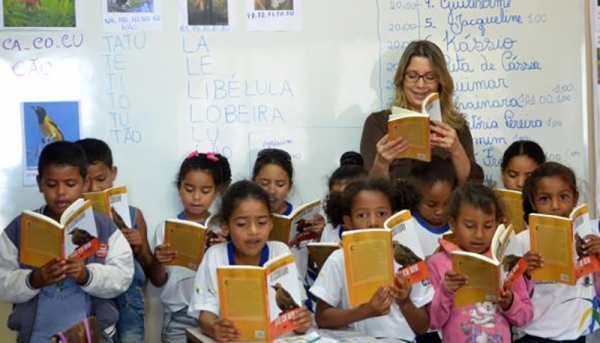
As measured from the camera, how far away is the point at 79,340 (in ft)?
7.68

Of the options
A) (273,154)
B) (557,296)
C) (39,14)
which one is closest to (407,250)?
(557,296)

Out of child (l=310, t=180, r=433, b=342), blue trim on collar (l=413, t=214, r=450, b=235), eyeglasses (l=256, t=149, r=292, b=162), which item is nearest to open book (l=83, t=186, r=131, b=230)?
eyeglasses (l=256, t=149, r=292, b=162)

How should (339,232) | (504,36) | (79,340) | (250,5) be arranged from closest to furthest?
(79,340) → (339,232) → (250,5) → (504,36)

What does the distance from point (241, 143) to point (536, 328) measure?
1.58 metres

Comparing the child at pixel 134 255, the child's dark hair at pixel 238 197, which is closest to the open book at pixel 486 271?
the child's dark hair at pixel 238 197

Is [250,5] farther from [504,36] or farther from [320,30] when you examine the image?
[504,36]

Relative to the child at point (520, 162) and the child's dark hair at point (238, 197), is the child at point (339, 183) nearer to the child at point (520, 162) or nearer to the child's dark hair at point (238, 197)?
the child's dark hair at point (238, 197)

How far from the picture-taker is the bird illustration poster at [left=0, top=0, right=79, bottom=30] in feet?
11.2

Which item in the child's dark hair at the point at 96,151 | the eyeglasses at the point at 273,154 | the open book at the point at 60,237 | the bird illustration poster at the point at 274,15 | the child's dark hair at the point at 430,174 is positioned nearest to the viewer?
the open book at the point at 60,237

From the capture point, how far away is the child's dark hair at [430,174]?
10.5 ft

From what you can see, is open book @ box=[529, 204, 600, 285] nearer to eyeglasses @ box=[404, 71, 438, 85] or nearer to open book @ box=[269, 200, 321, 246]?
open book @ box=[269, 200, 321, 246]

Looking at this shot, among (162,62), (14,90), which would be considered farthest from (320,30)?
(14,90)

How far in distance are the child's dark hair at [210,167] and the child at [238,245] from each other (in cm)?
59

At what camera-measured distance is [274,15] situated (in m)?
3.72
